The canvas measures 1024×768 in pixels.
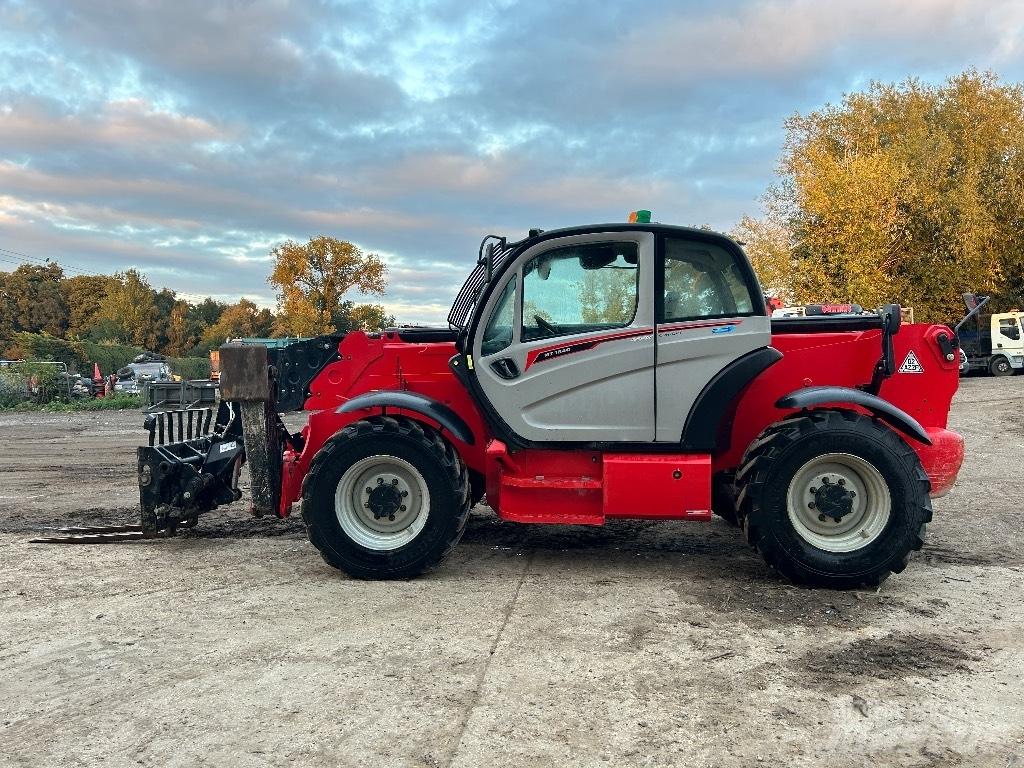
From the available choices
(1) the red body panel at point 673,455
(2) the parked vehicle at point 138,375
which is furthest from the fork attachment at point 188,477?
(2) the parked vehicle at point 138,375

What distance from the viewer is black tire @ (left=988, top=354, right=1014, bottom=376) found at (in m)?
28.5

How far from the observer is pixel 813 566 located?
15.7 feet

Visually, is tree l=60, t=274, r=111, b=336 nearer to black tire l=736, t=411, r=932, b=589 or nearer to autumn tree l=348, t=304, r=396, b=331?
autumn tree l=348, t=304, r=396, b=331

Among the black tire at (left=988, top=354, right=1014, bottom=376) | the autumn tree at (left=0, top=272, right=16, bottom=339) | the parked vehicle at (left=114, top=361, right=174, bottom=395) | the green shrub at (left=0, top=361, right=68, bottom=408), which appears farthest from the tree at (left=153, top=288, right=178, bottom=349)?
the black tire at (left=988, top=354, right=1014, bottom=376)

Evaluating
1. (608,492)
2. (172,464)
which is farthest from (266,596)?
(608,492)

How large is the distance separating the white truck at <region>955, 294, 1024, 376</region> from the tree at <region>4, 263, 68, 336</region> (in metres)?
68.9

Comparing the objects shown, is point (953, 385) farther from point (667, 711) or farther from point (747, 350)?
point (667, 711)

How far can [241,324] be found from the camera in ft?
253

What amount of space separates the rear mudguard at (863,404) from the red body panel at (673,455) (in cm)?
26

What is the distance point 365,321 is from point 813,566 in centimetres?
5269

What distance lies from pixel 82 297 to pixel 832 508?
77375mm

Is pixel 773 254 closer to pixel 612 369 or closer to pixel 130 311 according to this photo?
pixel 612 369

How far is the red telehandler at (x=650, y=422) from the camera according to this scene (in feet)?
15.8

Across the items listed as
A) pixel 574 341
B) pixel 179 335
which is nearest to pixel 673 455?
pixel 574 341
